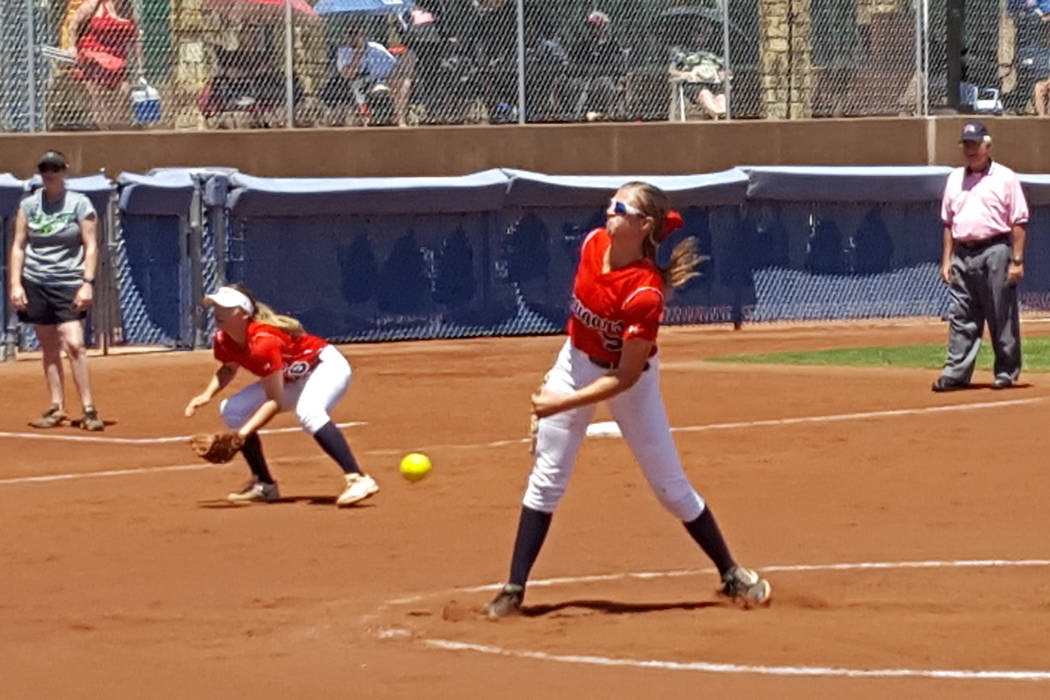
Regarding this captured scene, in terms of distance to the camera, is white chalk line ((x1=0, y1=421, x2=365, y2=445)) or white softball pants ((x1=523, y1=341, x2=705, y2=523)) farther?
white chalk line ((x1=0, y1=421, x2=365, y2=445))

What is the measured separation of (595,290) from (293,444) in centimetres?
707

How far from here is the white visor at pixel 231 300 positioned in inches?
430

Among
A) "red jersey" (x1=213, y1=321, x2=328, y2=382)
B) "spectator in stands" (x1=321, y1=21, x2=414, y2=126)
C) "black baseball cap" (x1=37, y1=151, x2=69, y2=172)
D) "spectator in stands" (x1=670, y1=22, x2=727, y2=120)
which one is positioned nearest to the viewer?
"red jersey" (x1=213, y1=321, x2=328, y2=382)

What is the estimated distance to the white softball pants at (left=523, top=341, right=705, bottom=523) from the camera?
26.5 ft

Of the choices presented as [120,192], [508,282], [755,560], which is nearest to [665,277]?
[755,560]

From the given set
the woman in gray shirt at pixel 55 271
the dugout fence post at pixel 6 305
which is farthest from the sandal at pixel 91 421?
the dugout fence post at pixel 6 305

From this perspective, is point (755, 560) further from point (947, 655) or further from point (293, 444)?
point (293, 444)

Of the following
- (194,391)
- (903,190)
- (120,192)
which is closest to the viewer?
(194,391)

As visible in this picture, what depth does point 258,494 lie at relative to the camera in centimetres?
1180

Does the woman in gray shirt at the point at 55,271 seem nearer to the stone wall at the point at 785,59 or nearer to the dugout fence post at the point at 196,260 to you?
the dugout fence post at the point at 196,260

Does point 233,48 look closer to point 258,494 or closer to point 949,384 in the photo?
point 949,384

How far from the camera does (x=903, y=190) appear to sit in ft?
85.1

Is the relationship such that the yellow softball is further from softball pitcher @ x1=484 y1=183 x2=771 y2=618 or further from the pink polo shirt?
the pink polo shirt

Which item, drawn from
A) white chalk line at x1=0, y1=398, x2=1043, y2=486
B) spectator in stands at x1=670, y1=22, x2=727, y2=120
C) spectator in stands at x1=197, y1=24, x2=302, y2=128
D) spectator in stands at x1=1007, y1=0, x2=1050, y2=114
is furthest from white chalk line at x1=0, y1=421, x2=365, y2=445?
spectator in stands at x1=1007, y1=0, x2=1050, y2=114
